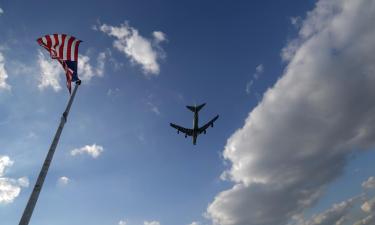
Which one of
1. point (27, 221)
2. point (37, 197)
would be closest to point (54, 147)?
point (37, 197)

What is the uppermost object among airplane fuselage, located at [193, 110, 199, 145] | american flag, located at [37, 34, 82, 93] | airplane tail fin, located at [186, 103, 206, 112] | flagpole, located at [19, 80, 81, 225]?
airplane tail fin, located at [186, 103, 206, 112]

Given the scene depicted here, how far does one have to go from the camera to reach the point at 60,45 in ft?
71.9

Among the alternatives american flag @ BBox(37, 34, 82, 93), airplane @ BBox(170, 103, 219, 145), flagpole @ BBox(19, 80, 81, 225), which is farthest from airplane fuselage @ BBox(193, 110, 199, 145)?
flagpole @ BBox(19, 80, 81, 225)

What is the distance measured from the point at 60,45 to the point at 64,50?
45cm

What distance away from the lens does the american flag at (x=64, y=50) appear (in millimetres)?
21781

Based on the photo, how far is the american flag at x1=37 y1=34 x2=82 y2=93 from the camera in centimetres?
2178

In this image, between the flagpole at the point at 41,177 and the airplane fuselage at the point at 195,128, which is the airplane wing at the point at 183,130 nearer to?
the airplane fuselage at the point at 195,128

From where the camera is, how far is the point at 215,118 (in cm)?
7362

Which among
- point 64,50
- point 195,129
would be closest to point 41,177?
point 64,50

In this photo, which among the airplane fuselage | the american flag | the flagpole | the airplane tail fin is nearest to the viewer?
the flagpole

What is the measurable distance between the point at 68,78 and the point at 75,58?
2031mm

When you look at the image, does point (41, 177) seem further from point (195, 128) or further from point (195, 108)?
point (195, 108)

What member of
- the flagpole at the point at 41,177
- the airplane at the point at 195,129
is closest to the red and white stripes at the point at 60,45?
the flagpole at the point at 41,177

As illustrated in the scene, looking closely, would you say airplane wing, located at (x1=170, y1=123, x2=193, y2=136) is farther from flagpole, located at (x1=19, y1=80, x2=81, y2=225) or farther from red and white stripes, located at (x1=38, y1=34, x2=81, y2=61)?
flagpole, located at (x1=19, y1=80, x2=81, y2=225)
